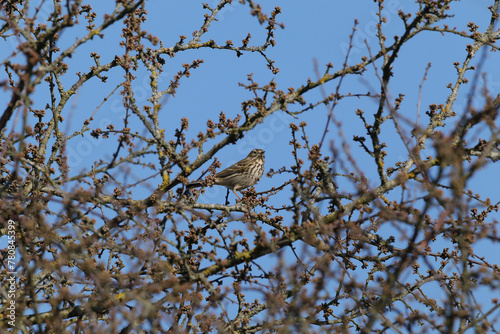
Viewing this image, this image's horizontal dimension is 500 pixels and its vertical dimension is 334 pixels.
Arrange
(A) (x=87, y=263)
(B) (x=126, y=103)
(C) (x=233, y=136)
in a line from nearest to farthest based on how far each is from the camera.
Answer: (A) (x=87, y=263), (C) (x=233, y=136), (B) (x=126, y=103)

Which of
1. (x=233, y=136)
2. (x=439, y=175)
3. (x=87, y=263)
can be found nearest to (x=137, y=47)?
(x=233, y=136)

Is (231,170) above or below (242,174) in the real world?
above

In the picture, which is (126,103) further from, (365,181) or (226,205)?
(365,181)

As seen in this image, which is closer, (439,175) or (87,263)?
(439,175)

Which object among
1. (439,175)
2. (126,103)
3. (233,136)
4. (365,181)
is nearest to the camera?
(439,175)

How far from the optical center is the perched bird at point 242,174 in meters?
12.3

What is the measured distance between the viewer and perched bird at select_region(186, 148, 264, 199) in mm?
12336

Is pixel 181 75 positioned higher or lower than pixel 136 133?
higher

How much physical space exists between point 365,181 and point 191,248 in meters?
2.10

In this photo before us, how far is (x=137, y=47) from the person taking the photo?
7.45 m

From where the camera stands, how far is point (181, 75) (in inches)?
306

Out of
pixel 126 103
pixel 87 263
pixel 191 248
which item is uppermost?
pixel 126 103

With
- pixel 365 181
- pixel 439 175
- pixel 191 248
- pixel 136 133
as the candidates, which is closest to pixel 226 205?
pixel 191 248

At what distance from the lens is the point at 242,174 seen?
12.4m
